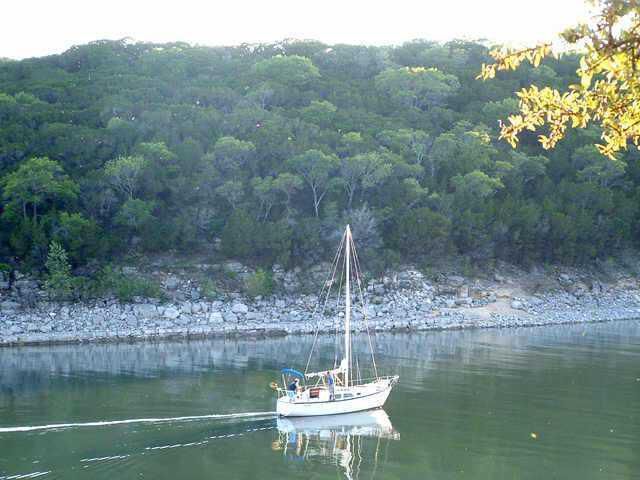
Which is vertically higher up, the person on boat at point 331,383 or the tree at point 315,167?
the tree at point 315,167

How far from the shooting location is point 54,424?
2036cm

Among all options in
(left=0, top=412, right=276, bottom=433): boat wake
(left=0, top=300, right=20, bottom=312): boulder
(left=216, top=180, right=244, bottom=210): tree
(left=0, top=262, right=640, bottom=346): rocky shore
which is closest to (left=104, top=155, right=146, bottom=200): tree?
(left=216, top=180, right=244, bottom=210): tree

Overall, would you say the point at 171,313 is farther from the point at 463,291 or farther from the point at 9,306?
the point at 463,291

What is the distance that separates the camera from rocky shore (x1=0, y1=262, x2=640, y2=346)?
38.4 m

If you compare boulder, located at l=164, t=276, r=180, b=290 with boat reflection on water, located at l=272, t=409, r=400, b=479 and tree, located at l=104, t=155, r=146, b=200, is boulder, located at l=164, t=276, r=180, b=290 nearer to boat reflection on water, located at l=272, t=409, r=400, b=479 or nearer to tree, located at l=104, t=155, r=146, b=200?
tree, located at l=104, t=155, r=146, b=200

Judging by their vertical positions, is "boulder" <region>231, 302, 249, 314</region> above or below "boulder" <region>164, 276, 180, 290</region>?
below

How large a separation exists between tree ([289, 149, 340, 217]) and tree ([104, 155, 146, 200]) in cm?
1007

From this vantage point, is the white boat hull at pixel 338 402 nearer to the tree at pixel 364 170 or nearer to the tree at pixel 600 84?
the tree at pixel 600 84

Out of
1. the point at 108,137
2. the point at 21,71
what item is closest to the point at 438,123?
the point at 108,137

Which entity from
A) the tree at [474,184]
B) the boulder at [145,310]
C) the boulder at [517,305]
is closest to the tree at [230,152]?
the boulder at [145,310]

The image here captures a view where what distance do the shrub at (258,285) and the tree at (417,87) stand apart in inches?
1152

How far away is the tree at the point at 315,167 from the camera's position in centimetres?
4994

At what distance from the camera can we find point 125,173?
154 feet

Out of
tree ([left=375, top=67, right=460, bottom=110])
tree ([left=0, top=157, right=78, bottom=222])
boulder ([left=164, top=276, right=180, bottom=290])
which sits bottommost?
boulder ([left=164, top=276, right=180, bottom=290])
